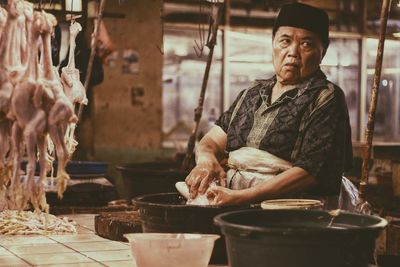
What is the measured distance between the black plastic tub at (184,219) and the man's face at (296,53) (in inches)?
43.1

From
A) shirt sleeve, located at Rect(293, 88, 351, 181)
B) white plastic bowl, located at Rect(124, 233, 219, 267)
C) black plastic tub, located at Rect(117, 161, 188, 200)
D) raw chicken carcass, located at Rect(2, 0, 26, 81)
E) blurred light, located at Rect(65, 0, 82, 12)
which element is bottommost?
black plastic tub, located at Rect(117, 161, 188, 200)

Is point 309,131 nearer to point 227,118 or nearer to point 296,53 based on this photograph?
point 296,53

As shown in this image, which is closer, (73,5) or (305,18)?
(305,18)

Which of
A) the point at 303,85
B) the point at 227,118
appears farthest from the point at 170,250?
the point at 227,118

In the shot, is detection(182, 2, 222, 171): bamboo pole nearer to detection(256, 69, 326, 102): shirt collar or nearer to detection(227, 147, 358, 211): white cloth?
detection(256, 69, 326, 102): shirt collar

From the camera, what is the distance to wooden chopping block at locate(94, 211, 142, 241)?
525 cm

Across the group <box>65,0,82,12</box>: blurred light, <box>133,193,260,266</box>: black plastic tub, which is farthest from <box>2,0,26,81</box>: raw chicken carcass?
<box>65,0,82,12</box>: blurred light

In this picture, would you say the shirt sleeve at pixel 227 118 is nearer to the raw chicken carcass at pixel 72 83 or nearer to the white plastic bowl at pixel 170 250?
the raw chicken carcass at pixel 72 83

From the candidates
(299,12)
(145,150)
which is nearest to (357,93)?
(145,150)

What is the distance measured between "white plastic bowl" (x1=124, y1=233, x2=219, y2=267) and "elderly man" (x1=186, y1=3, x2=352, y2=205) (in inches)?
25.7

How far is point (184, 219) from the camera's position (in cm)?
443

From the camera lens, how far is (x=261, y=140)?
16.8 ft

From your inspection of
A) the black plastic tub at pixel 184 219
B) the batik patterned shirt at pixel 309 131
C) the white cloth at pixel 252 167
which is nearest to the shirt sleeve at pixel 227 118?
the batik patterned shirt at pixel 309 131

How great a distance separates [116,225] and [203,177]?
0.70 metres
